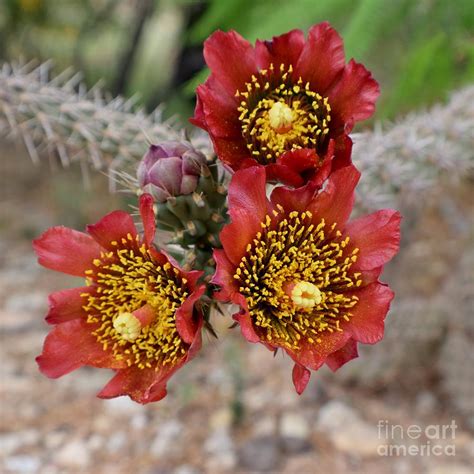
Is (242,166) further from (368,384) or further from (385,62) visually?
(385,62)

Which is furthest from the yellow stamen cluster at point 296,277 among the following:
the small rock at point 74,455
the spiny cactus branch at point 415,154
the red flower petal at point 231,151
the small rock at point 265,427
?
the small rock at point 74,455

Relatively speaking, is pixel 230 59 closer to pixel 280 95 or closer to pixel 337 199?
pixel 280 95

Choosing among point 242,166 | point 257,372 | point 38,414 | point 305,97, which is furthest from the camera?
point 257,372

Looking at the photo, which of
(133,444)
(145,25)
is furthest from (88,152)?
(145,25)

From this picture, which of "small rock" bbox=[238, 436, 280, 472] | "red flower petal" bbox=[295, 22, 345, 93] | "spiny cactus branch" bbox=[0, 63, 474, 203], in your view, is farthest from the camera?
"small rock" bbox=[238, 436, 280, 472]

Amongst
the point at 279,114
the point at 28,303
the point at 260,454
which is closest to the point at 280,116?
the point at 279,114

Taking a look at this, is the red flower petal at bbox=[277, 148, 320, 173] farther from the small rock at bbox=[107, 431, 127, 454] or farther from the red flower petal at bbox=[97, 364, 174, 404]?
the small rock at bbox=[107, 431, 127, 454]

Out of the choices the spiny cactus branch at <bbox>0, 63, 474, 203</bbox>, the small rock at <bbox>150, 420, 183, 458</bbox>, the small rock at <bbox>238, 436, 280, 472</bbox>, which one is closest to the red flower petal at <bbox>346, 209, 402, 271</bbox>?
the spiny cactus branch at <bbox>0, 63, 474, 203</bbox>
